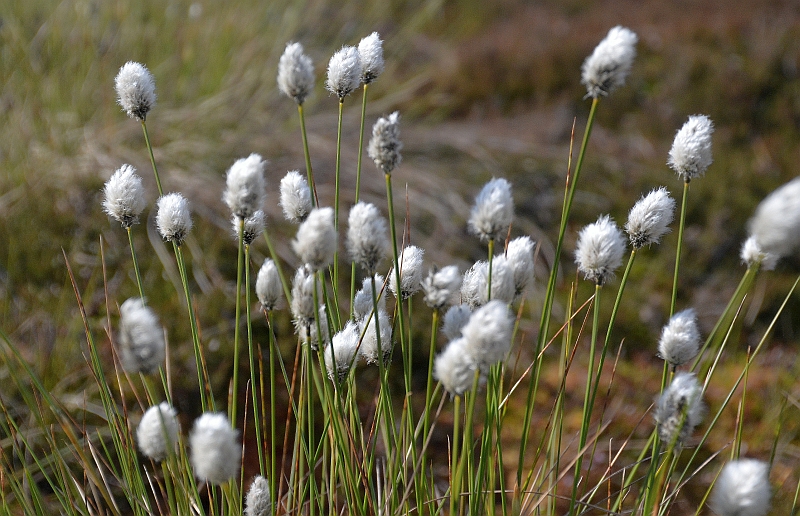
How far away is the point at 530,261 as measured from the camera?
1131 millimetres

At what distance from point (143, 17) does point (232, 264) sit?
2654 millimetres

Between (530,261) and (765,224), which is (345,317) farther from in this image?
(765,224)

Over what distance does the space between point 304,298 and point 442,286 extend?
0.22m

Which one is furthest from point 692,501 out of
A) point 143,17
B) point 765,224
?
point 143,17

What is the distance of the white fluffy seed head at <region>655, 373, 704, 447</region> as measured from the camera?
1001 millimetres

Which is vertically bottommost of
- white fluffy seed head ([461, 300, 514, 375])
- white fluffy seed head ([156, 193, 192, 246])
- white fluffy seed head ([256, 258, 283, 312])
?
white fluffy seed head ([461, 300, 514, 375])

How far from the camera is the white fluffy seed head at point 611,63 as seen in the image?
100 cm

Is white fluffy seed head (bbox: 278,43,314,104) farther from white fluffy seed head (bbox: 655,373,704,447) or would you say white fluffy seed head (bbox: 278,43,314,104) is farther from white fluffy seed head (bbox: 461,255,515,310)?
white fluffy seed head (bbox: 655,373,704,447)

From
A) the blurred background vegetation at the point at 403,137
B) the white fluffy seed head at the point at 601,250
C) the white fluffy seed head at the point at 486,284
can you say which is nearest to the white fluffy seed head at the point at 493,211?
the white fluffy seed head at the point at 486,284

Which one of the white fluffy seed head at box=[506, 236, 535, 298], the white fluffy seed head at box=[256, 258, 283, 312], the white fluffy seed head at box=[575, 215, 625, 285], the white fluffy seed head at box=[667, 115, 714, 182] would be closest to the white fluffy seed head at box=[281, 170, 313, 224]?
the white fluffy seed head at box=[256, 258, 283, 312]

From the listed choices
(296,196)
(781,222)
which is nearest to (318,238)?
(296,196)

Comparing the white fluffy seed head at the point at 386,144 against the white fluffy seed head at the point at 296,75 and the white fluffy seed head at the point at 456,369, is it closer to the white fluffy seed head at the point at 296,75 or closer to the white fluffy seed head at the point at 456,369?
the white fluffy seed head at the point at 296,75

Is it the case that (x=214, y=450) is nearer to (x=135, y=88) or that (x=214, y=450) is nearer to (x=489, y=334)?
(x=489, y=334)

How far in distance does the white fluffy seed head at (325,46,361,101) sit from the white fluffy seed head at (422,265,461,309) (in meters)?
0.41
